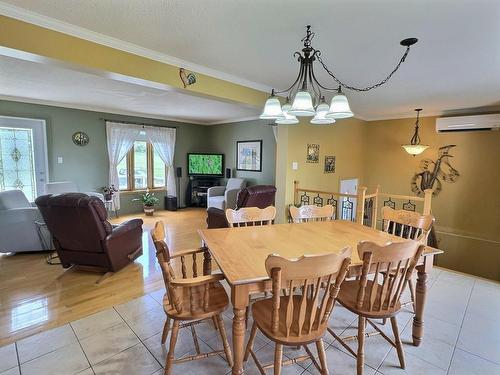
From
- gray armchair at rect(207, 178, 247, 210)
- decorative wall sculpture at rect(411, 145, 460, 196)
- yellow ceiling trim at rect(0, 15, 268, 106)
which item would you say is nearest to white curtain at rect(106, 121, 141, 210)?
gray armchair at rect(207, 178, 247, 210)

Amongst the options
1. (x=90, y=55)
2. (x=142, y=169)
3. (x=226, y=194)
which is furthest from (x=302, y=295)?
(x=142, y=169)

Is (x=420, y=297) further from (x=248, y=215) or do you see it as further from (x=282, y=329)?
(x=248, y=215)

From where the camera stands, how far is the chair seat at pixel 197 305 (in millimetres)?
1563

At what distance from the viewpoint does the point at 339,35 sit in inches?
86.4

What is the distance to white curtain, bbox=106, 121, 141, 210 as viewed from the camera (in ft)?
19.8

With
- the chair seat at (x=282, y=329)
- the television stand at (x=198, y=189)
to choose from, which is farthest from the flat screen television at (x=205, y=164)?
the chair seat at (x=282, y=329)

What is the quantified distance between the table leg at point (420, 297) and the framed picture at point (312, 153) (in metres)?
3.06

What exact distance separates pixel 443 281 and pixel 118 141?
21.5ft

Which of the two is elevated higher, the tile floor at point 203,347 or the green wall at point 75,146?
the green wall at point 75,146

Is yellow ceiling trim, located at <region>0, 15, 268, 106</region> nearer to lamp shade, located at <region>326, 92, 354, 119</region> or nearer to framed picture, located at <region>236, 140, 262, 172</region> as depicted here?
lamp shade, located at <region>326, 92, 354, 119</region>

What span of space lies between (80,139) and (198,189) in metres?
3.14

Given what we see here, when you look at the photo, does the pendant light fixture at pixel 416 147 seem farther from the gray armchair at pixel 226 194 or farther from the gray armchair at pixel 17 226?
the gray armchair at pixel 17 226

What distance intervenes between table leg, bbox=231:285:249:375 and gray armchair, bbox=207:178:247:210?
453 cm

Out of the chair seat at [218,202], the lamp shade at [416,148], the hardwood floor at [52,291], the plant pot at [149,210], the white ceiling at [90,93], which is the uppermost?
the white ceiling at [90,93]
